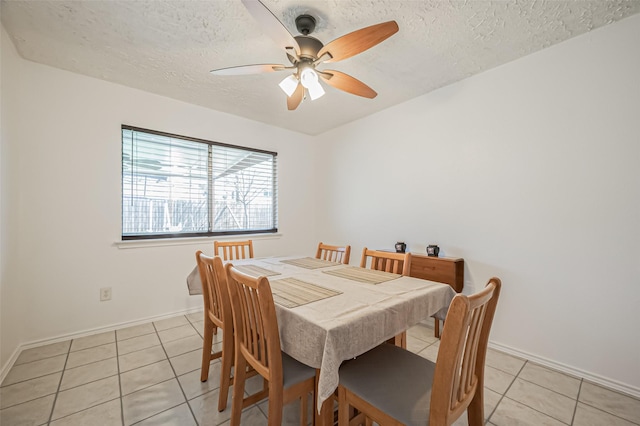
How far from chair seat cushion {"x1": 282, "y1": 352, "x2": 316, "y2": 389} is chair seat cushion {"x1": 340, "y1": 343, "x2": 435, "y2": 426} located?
165 mm

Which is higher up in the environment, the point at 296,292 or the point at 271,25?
the point at 271,25

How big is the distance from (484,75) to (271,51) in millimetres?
1925

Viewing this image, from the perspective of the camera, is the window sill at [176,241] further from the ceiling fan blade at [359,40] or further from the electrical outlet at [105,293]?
the ceiling fan blade at [359,40]

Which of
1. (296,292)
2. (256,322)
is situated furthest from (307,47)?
(256,322)

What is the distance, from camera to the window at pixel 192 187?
2.82 metres

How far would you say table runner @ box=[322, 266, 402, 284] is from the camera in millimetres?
1683

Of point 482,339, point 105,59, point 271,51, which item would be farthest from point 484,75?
point 105,59

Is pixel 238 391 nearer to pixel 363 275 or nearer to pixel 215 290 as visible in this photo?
pixel 215 290

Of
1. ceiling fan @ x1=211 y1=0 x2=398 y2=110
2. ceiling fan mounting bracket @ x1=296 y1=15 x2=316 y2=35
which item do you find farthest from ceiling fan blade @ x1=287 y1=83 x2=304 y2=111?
ceiling fan mounting bracket @ x1=296 y1=15 x2=316 y2=35

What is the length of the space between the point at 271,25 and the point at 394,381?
1.84m

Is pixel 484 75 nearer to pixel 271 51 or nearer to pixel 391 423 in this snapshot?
pixel 271 51

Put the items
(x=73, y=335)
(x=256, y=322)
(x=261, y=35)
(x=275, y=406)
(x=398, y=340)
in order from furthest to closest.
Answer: (x=73, y=335), (x=261, y=35), (x=398, y=340), (x=256, y=322), (x=275, y=406)

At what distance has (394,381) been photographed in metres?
1.12

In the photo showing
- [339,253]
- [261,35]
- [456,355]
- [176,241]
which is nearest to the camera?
[456,355]
